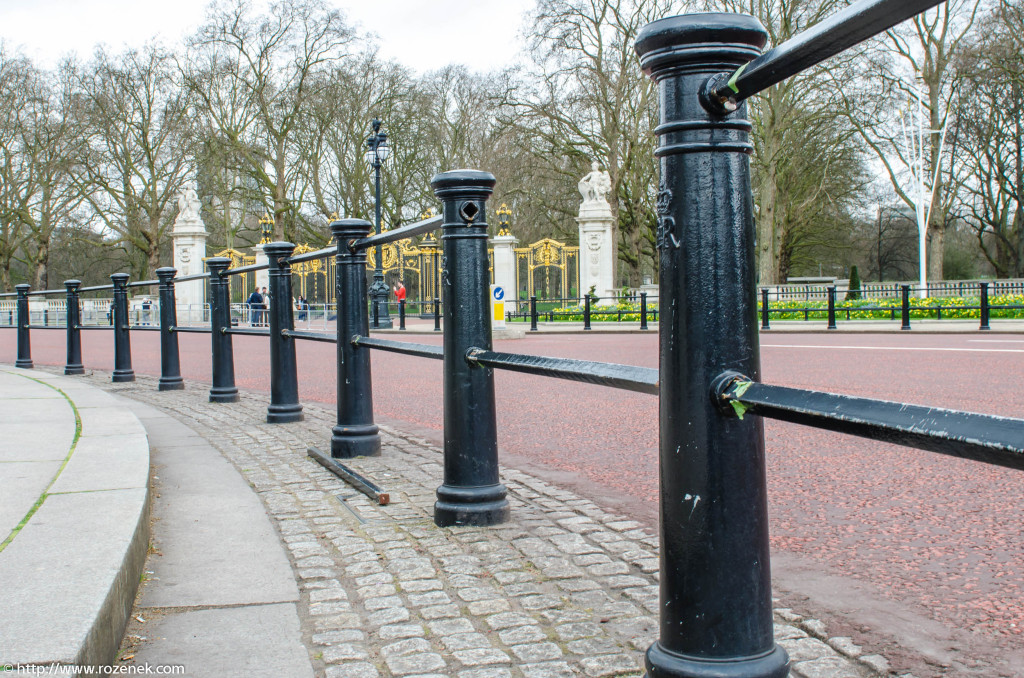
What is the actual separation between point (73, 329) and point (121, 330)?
5.08 feet

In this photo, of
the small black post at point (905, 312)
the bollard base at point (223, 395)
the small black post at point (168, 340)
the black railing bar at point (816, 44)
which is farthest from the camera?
the small black post at point (905, 312)

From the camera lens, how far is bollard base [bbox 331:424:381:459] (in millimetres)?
4887

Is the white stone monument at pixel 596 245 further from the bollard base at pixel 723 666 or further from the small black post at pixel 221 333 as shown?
the bollard base at pixel 723 666

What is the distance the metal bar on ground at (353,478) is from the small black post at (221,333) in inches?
112

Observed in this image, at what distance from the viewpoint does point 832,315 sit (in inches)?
749

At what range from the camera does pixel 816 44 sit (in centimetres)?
138

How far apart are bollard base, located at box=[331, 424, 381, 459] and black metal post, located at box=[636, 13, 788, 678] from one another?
3.44 metres

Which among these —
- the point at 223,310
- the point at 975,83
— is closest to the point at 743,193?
the point at 223,310

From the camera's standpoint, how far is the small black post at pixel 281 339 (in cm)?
604

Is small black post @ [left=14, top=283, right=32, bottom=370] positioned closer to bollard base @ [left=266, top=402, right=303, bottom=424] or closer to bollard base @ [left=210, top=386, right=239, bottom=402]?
bollard base @ [left=210, top=386, right=239, bottom=402]

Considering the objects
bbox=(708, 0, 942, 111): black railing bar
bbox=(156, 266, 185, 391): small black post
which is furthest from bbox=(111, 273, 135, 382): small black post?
bbox=(708, 0, 942, 111): black railing bar

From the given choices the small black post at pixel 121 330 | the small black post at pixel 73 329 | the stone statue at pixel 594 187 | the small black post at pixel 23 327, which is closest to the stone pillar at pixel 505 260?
the stone statue at pixel 594 187

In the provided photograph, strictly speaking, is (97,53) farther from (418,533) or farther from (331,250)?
(418,533)

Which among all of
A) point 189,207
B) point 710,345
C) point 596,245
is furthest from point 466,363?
point 189,207
